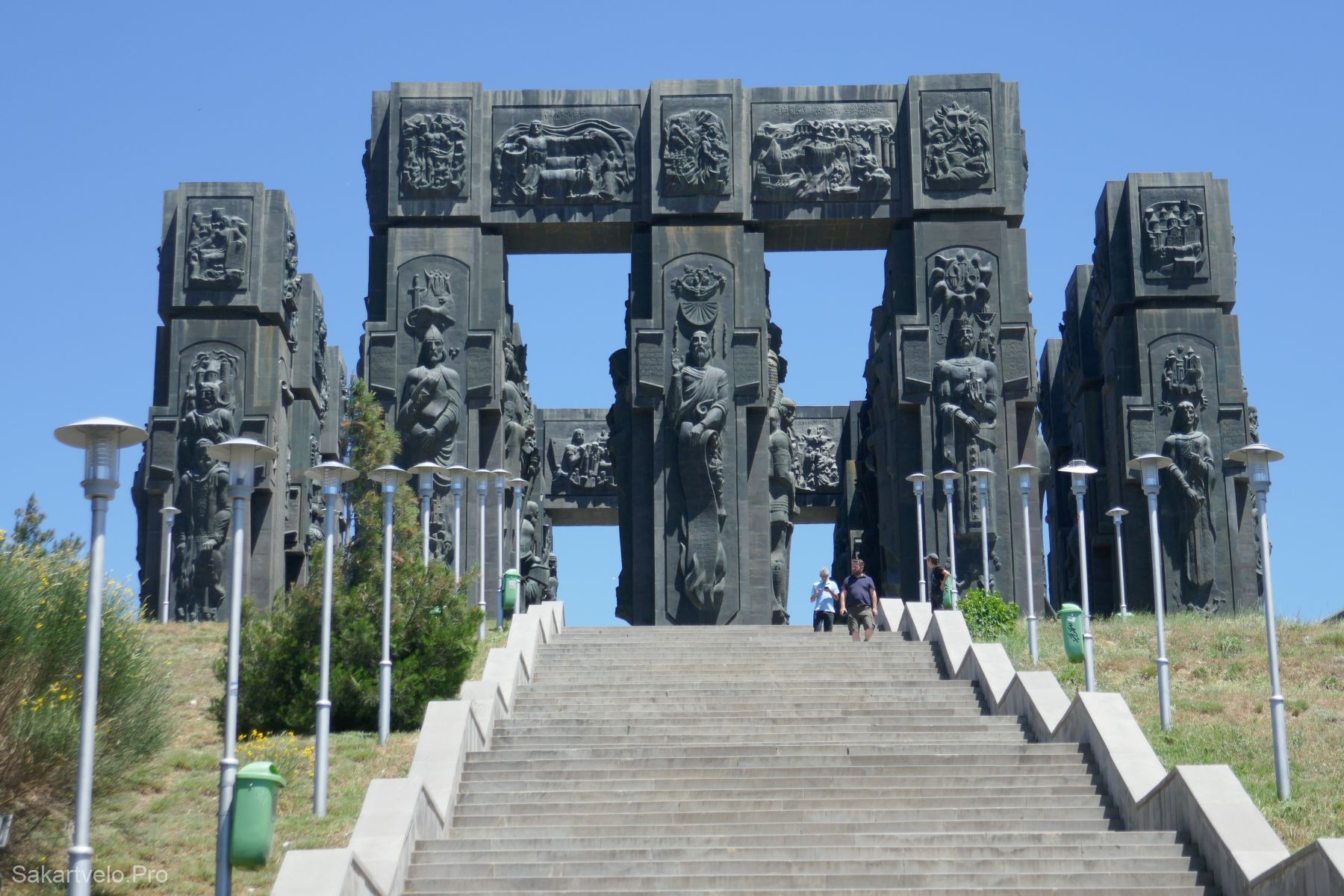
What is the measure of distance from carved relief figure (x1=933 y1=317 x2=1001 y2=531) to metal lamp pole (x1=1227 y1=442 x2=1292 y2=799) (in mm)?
12862

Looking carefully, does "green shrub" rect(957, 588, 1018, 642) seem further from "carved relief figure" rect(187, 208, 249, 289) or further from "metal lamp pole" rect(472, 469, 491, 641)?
"carved relief figure" rect(187, 208, 249, 289)

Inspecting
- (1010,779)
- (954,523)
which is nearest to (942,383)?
(954,523)

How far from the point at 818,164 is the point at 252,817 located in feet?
68.4

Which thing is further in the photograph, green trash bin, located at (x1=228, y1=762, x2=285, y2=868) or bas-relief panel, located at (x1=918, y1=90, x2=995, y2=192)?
bas-relief panel, located at (x1=918, y1=90, x2=995, y2=192)

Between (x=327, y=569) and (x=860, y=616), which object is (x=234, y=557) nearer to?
(x=327, y=569)

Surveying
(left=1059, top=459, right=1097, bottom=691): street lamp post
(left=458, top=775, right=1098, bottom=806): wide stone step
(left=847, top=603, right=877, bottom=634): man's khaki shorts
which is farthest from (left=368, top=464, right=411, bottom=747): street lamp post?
(left=1059, top=459, right=1097, bottom=691): street lamp post

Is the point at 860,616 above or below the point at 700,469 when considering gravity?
below

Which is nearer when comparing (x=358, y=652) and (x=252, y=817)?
(x=252, y=817)

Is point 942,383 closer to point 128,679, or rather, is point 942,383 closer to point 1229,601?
point 1229,601

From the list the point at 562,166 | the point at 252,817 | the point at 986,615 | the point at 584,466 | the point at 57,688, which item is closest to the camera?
the point at 252,817

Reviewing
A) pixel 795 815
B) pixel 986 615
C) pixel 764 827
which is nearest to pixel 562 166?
pixel 986 615

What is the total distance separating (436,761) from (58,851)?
3.15 m

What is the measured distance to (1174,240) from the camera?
3312cm

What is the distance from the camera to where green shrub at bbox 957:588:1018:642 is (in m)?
26.0
